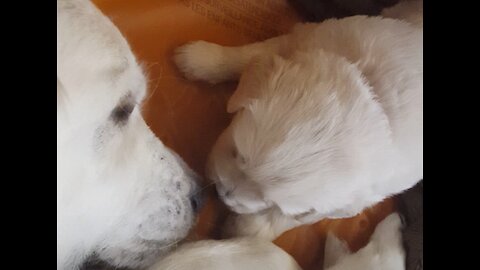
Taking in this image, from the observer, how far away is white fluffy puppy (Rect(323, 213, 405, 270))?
1701 mm

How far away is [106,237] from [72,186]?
10.8 inches

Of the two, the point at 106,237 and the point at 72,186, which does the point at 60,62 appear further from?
the point at 106,237

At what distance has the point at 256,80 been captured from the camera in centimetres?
143

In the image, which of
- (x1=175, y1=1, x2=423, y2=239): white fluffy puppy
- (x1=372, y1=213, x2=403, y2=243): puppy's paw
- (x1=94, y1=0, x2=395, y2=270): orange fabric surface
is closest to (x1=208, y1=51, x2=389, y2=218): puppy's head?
(x1=175, y1=1, x2=423, y2=239): white fluffy puppy

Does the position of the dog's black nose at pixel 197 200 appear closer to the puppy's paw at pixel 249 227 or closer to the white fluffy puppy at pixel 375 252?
the puppy's paw at pixel 249 227

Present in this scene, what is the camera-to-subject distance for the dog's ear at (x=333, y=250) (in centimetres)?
176

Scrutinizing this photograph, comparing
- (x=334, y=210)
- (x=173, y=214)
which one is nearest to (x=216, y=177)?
(x=173, y=214)

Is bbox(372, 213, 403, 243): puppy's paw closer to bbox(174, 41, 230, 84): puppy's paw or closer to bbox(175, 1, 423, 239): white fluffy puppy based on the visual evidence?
bbox(175, 1, 423, 239): white fluffy puppy

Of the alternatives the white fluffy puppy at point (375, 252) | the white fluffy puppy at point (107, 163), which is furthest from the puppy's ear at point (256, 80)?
the white fluffy puppy at point (375, 252)

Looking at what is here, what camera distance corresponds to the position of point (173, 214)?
137cm

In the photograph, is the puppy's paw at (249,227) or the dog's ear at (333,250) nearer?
the puppy's paw at (249,227)

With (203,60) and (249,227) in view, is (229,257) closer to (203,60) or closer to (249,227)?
(249,227)

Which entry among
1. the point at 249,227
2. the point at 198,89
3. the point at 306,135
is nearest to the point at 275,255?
the point at 249,227

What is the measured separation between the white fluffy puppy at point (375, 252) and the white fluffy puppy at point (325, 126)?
252 mm
